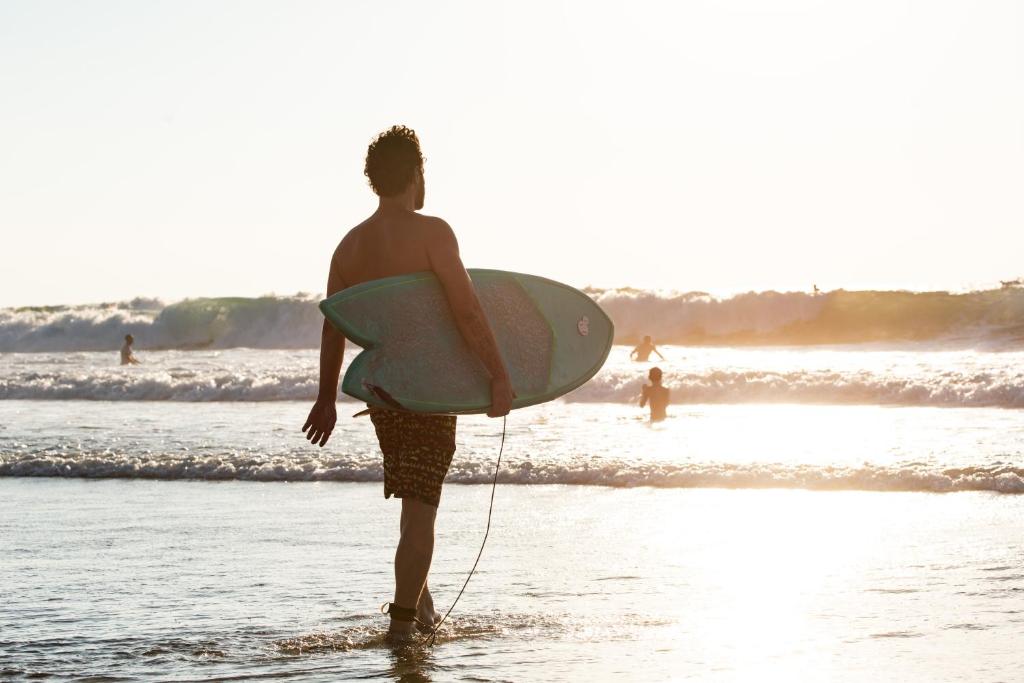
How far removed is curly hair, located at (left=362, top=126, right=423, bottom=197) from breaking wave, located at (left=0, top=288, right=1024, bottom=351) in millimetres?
31116

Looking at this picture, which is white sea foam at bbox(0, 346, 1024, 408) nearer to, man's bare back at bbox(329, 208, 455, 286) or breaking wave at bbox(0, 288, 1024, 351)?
breaking wave at bbox(0, 288, 1024, 351)

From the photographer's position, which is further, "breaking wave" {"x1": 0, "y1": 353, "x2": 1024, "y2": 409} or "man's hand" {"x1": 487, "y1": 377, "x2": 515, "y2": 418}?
"breaking wave" {"x1": 0, "y1": 353, "x2": 1024, "y2": 409}

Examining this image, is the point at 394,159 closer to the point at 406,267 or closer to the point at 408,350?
the point at 406,267

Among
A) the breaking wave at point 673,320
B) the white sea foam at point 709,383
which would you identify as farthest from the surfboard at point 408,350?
the breaking wave at point 673,320

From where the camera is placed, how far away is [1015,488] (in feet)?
27.0

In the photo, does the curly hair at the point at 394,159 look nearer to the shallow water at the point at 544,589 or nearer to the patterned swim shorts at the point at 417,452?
the patterned swim shorts at the point at 417,452

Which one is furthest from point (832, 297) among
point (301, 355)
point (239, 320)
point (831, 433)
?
point (831, 433)

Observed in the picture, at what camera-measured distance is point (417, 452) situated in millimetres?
4039

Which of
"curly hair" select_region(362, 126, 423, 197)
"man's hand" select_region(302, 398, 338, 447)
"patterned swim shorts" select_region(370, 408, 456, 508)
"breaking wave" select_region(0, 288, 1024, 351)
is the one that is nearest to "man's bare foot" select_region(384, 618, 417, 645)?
"patterned swim shorts" select_region(370, 408, 456, 508)

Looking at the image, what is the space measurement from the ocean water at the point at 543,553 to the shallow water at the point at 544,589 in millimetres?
17

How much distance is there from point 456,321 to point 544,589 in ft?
5.21

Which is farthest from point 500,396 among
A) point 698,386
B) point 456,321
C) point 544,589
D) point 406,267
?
point 698,386

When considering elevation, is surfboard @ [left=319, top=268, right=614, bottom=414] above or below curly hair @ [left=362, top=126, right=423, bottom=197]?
below

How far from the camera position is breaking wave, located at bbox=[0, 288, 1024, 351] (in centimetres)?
3759
